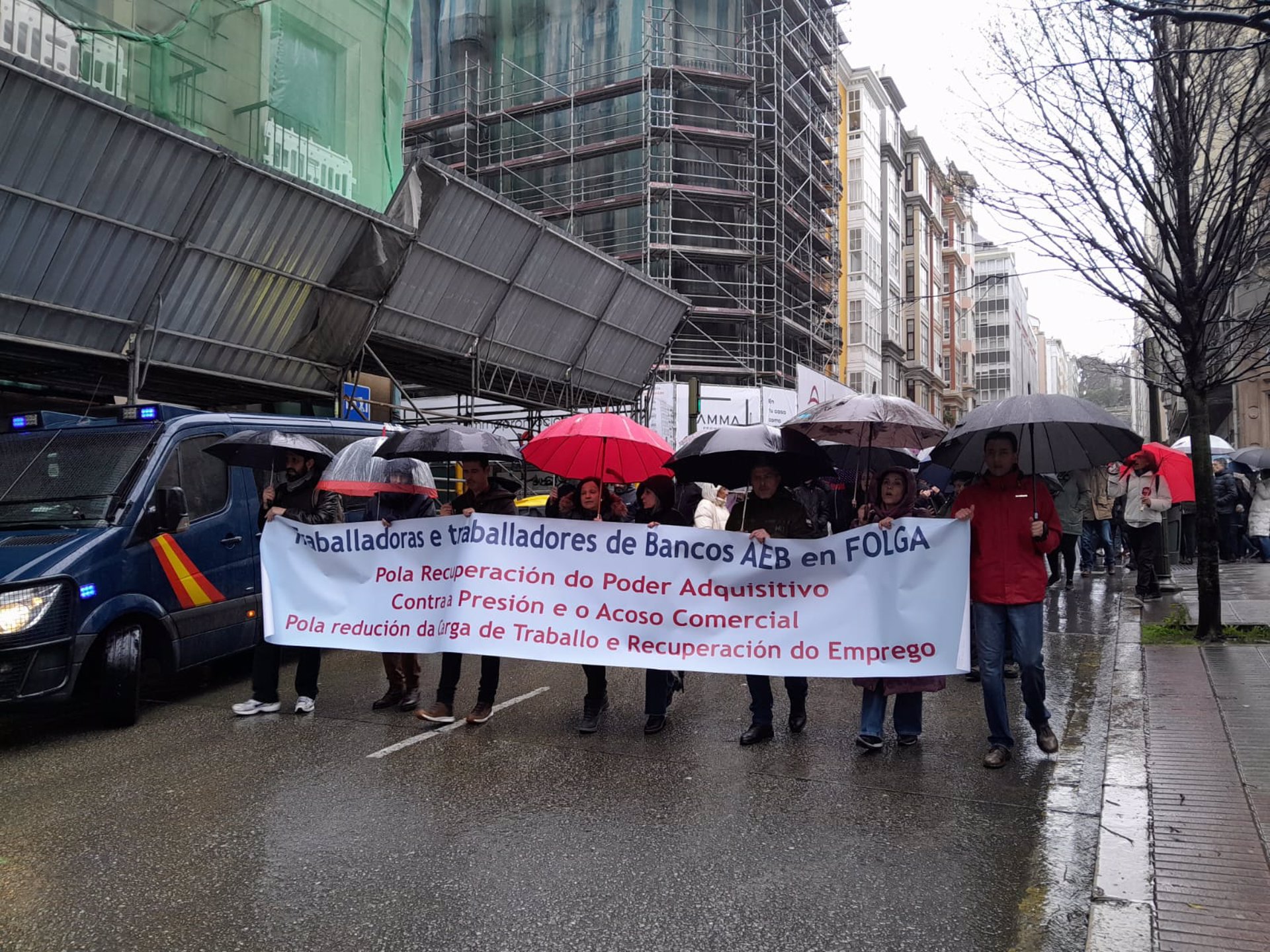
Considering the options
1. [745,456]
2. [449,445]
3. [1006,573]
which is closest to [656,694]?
[745,456]

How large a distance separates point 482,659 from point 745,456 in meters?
2.20

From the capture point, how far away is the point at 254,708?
7328mm

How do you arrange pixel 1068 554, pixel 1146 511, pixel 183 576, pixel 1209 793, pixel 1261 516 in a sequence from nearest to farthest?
pixel 1209 793 → pixel 183 576 → pixel 1146 511 → pixel 1068 554 → pixel 1261 516

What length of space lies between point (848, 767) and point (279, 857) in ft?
10.2

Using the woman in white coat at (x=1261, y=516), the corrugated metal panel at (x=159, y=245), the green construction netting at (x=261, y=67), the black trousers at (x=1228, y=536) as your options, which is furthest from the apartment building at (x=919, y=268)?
the corrugated metal panel at (x=159, y=245)

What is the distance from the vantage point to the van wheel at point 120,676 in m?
6.89

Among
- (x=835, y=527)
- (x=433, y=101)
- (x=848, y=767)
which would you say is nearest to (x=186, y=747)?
(x=848, y=767)

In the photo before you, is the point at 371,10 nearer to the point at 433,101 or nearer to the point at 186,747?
the point at 186,747

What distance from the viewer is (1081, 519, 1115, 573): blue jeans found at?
51.6 feet

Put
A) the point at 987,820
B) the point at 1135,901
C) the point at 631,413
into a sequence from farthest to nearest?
the point at 631,413 → the point at 987,820 → the point at 1135,901

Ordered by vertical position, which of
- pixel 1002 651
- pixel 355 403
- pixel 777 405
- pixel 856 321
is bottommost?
pixel 1002 651

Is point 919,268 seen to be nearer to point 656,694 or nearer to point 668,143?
point 668,143

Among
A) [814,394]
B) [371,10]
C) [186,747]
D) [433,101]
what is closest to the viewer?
[186,747]

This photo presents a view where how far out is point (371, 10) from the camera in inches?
785
